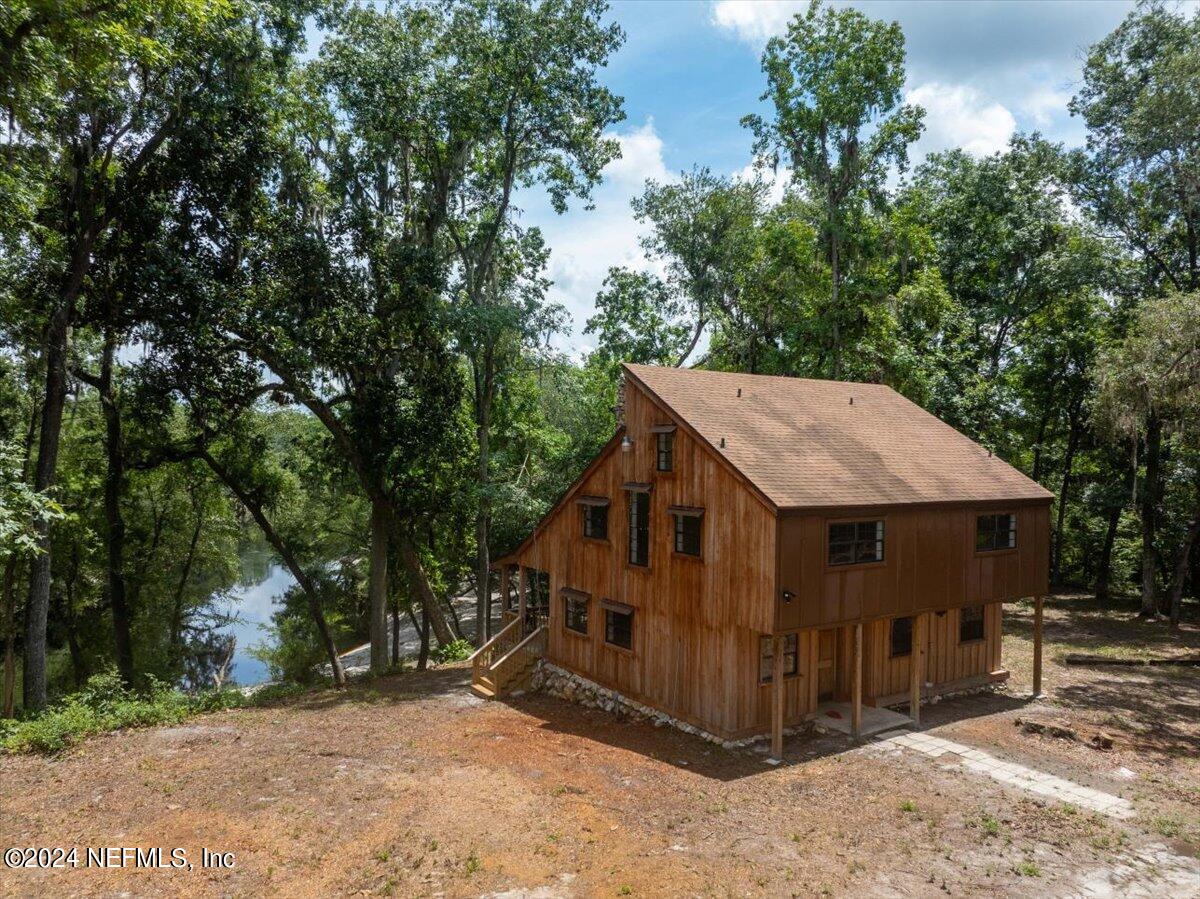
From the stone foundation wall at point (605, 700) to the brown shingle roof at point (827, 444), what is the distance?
5128mm

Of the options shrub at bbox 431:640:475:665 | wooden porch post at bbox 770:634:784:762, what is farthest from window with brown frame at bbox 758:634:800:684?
shrub at bbox 431:640:475:665

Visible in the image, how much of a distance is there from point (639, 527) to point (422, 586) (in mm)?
11448

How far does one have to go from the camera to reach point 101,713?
16406 mm

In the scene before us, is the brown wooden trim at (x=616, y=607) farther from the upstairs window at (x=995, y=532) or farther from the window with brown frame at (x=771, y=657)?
the upstairs window at (x=995, y=532)

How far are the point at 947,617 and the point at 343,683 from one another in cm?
1739

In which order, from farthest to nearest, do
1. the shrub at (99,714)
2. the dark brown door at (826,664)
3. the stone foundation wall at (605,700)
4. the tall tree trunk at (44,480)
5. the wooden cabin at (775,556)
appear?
the tall tree trunk at (44,480) < the dark brown door at (826,664) < the stone foundation wall at (605,700) < the shrub at (99,714) < the wooden cabin at (775,556)

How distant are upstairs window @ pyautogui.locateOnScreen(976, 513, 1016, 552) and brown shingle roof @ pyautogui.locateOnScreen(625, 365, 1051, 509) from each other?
22.2 inches

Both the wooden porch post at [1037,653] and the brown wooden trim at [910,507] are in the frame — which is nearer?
the brown wooden trim at [910,507]

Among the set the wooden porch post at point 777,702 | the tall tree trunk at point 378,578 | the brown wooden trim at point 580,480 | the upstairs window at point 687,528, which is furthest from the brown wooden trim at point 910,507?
the tall tree trunk at point 378,578

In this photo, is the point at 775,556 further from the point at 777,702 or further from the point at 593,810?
the point at 593,810

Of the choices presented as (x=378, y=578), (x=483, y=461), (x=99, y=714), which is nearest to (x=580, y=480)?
(x=483, y=461)

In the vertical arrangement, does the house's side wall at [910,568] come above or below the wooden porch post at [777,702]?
above

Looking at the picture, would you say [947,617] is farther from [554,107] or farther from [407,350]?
[554,107]

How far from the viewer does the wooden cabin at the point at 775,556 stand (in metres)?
14.2
